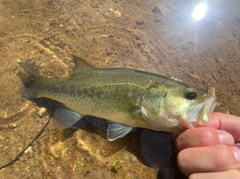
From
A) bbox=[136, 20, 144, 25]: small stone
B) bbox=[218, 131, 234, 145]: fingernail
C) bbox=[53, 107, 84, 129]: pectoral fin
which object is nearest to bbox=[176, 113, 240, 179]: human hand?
bbox=[218, 131, 234, 145]: fingernail

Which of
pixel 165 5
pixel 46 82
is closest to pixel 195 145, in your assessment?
pixel 46 82

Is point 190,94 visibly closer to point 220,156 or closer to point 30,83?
point 220,156

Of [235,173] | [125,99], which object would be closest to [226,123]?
[235,173]

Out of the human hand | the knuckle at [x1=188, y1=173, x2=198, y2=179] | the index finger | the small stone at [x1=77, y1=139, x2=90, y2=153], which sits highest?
the index finger

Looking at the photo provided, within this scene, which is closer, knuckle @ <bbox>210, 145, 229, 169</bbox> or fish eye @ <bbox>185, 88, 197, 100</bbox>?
knuckle @ <bbox>210, 145, 229, 169</bbox>

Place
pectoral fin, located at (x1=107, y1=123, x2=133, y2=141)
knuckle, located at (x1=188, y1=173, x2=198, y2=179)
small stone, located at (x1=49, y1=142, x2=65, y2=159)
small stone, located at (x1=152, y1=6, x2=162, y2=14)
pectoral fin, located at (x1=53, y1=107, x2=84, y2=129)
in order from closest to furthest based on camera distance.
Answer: knuckle, located at (x1=188, y1=173, x2=198, y2=179)
pectoral fin, located at (x1=107, y1=123, x2=133, y2=141)
small stone, located at (x1=49, y1=142, x2=65, y2=159)
pectoral fin, located at (x1=53, y1=107, x2=84, y2=129)
small stone, located at (x1=152, y1=6, x2=162, y2=14)

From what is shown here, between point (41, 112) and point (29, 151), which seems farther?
point (41, 112)

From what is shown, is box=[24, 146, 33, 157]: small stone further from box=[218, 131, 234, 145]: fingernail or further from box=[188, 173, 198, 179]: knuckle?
box=[218, 131, 234, 145]: fingernail

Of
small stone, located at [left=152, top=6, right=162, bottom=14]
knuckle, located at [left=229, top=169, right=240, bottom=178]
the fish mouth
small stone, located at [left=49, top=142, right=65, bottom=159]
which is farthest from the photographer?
small stone, located at [left=152, top=6, right=162, bottom=14]
